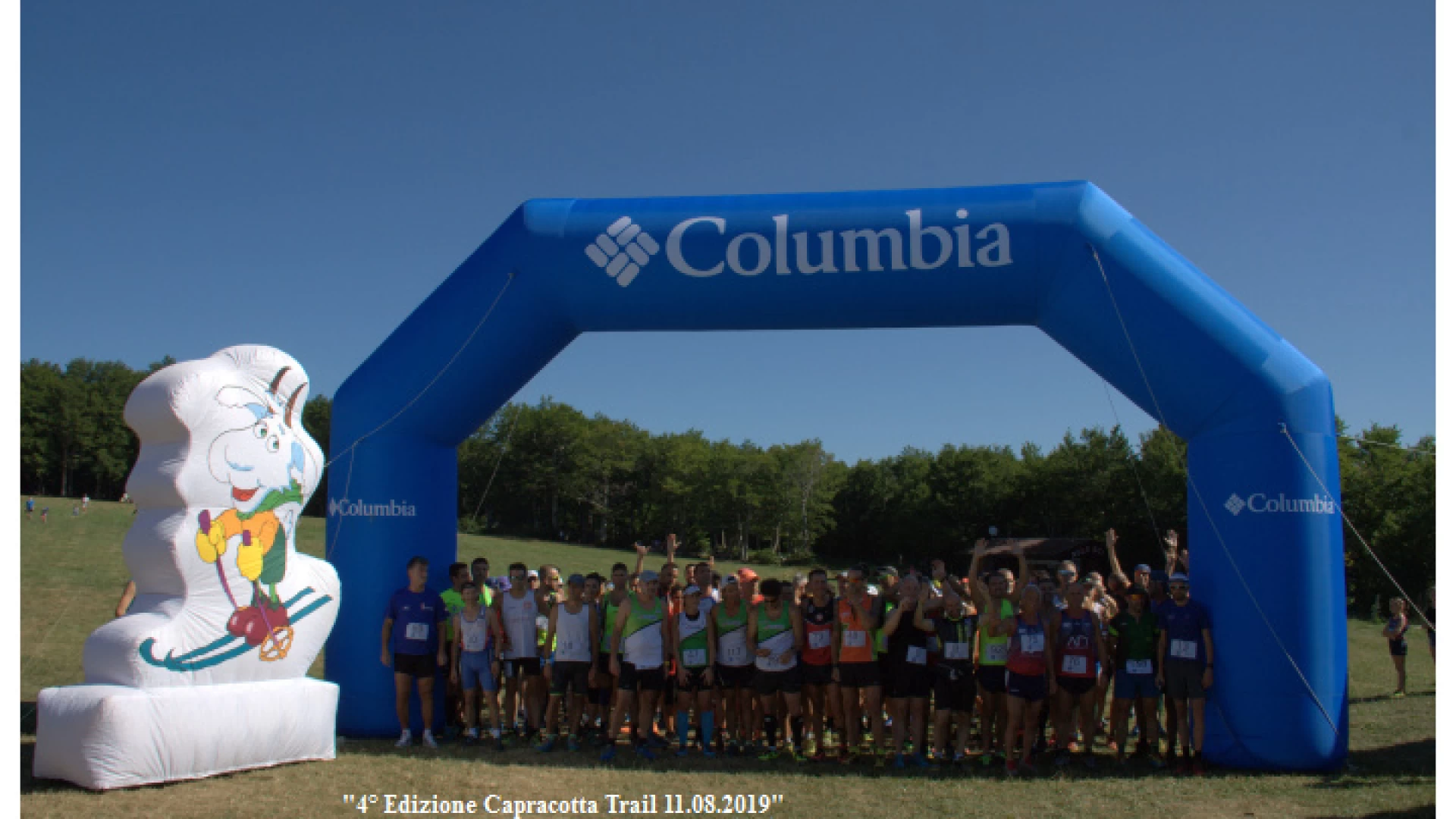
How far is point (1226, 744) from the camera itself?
629cm

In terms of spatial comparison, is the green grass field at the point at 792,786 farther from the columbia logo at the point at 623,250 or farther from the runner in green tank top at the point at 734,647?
the columbia logo at the point at 623,250

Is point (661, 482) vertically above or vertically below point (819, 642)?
above

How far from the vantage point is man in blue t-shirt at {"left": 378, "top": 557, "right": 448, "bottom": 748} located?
7.16 meters

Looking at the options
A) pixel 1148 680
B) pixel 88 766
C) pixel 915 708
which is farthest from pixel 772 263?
pixel 88 766

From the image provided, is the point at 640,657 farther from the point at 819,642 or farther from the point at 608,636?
the point at 819,642

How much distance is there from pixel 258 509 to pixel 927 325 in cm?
509

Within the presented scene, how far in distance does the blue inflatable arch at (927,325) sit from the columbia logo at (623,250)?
15mm

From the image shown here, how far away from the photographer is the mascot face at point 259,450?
6.26 m

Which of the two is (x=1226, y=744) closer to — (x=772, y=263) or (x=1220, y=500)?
(x=1220, y=500)

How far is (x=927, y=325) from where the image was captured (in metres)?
7.12

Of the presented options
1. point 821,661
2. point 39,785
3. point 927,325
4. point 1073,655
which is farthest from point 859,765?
point 39,785

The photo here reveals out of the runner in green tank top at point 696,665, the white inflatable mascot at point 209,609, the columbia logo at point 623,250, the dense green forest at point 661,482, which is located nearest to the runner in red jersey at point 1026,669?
the runner in green tank top at point 696,665

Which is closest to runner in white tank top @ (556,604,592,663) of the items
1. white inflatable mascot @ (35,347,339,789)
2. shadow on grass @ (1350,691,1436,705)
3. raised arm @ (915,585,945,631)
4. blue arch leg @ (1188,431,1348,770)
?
white inflatable mascot @ (35,347,339,789)

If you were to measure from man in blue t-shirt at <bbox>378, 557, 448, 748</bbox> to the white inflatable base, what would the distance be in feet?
2.49
